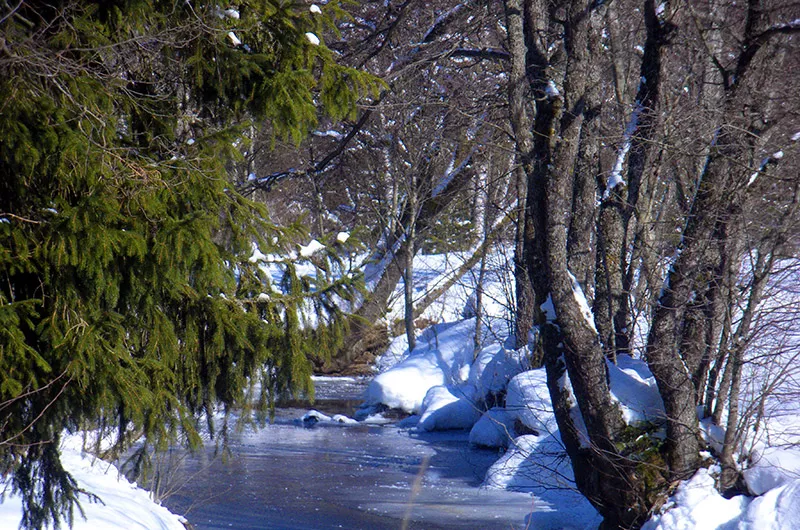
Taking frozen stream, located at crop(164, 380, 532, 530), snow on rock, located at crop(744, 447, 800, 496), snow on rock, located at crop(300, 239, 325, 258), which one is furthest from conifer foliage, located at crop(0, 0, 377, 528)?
snow on rock, located at crop(744, 447, 800, 496)

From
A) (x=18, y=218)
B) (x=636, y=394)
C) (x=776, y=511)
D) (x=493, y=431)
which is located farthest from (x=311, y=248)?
(x=493, y=431)

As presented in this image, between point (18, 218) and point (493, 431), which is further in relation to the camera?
point (493, 431)

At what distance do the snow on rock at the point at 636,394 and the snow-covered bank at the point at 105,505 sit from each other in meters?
3.98

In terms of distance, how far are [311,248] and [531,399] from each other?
17.1ft

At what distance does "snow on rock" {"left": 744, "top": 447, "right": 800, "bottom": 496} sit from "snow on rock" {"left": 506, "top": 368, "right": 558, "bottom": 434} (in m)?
3.97

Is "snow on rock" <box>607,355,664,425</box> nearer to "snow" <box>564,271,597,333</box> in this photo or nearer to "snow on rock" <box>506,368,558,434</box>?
"snow" <box>564,271,597,333</box>

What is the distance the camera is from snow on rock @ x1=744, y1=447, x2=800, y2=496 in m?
6.08

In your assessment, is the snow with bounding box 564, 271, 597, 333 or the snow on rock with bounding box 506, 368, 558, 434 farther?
the snow on rock with bounding box 506, 368, 558, 434

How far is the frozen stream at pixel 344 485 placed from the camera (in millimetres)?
8477

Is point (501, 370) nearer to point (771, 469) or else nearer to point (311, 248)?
point (771, 469)

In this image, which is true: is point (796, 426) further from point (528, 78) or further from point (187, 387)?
point (187, 387)

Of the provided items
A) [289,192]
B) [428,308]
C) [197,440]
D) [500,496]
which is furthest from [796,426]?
[289,192]

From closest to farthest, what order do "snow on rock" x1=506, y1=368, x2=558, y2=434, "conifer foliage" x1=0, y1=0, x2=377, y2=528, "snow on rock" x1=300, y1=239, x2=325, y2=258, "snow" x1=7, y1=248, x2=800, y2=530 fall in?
"conifer foliage" x1=0, y1=0, x2=377, y2=528
"snow" x1=7, y1=248, x2=800, y2=530
"snow on rock" x1=300, y1=239, x2=325, y2=258
"snow on rock" x1=506, y1=368, x2=558, y2=434

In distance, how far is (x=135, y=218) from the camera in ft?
14.9
